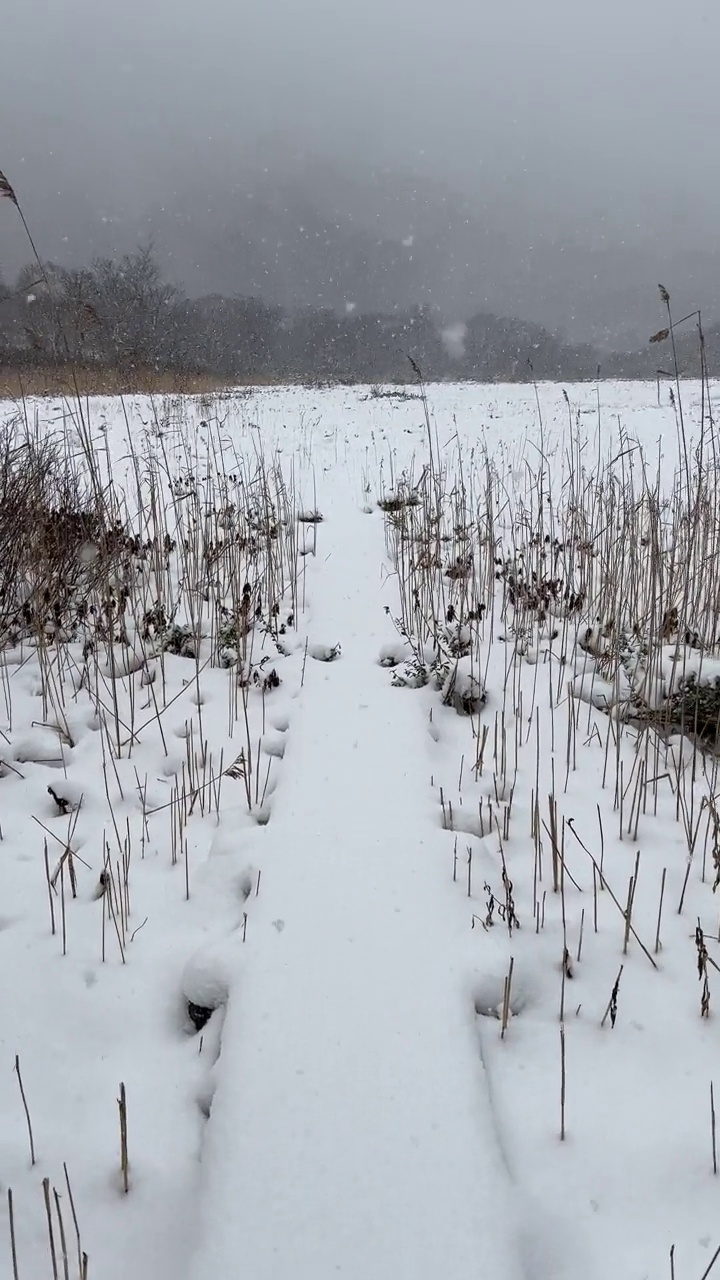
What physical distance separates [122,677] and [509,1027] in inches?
85.9

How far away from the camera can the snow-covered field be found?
0.99 metres

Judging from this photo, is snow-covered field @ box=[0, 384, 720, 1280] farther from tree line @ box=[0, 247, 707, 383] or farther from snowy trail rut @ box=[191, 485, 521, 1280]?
tree line @ box=[0, 247, 707, 383]

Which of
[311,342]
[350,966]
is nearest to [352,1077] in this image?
[350,966]

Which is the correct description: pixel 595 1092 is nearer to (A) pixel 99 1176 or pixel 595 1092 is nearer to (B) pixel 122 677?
(A) pixel 99 1176

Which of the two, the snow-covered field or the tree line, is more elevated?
the tree line

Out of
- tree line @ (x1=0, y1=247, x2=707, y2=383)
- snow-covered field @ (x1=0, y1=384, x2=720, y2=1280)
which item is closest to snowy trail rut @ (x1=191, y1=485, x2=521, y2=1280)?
snow-covered field @ (x1=0, y1=384, x2=720, y2=1280)

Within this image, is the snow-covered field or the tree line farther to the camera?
the tree line

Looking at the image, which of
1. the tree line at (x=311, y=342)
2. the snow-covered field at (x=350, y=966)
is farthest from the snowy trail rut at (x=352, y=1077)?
the tree line at (x=311, y=342)

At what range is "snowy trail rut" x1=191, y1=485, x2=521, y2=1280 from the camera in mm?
973

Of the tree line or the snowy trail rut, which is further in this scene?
the tree line

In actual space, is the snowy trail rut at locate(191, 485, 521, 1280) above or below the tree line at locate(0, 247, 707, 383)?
below

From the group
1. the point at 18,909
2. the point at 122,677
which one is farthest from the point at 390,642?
the point at 18,909

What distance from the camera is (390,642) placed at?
3.36 m

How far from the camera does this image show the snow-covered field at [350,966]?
0.99 meters
